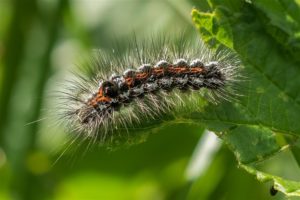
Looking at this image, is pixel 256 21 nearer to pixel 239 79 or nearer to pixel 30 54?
pixel 239 79

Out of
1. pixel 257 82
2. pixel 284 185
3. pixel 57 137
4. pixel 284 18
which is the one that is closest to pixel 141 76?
pixel 257 82

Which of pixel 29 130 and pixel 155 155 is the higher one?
pixel 29 130

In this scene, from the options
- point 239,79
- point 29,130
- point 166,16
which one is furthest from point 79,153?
point 239,79

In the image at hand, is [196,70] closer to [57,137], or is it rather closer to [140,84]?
[140,84]

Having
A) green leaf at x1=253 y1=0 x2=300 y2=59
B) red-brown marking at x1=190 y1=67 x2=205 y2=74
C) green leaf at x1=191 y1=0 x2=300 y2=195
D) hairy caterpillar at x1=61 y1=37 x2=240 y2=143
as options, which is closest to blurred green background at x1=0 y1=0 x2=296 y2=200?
hairy caterpillar at x1=61 y1=37 x2=240 y2=143

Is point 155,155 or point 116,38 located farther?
point 116,38
